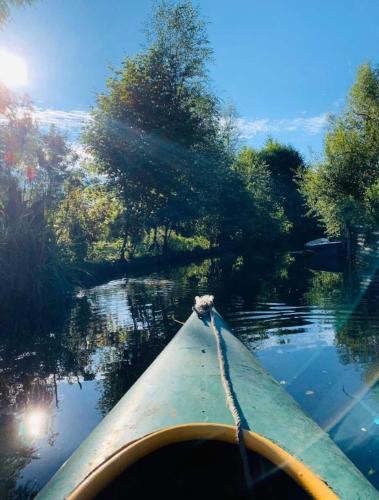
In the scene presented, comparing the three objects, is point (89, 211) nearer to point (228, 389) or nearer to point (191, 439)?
point (228, 389)

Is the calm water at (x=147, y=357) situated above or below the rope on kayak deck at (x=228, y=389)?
below

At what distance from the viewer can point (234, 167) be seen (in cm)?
3062

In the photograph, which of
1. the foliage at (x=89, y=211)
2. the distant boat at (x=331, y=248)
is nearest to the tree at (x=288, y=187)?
the distant boat at (x=331, y=248)

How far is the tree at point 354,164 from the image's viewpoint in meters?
18.9

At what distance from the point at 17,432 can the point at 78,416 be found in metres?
0.62

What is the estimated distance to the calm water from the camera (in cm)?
394

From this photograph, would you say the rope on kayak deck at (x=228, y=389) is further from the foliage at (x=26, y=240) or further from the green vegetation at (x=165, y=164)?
the green vegetation at (x=165, y=164)

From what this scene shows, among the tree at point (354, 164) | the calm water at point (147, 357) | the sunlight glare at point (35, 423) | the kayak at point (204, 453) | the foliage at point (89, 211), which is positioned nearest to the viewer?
the kayak at point (204, 453)

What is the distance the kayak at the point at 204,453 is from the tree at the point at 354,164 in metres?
17.4

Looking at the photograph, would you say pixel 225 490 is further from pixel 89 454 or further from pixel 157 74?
pixel 157 74

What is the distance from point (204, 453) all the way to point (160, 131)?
878 inches

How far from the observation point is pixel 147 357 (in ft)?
21.3

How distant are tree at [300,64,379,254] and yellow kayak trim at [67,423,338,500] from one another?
18.0 m

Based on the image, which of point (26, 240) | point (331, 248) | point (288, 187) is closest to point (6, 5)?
point (26, 240)
